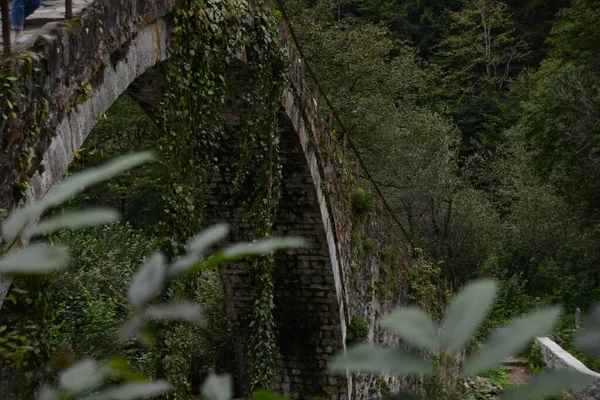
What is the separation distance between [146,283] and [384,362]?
312 mm

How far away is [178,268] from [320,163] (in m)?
7.54

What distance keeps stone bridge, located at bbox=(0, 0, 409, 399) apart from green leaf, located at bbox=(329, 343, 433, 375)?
2651 millimetres

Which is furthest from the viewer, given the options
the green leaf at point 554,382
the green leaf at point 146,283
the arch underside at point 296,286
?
the arch underside at point 296,286

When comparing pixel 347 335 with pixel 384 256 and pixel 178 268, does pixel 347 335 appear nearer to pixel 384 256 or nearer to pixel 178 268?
pixel 384 256

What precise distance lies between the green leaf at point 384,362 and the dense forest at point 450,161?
14.3 ft

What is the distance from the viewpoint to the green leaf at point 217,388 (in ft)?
2.30

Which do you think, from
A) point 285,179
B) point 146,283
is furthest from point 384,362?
point 285,179

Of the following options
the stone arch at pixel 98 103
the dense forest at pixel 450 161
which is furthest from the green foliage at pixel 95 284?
the stone arch at pixel 98 103

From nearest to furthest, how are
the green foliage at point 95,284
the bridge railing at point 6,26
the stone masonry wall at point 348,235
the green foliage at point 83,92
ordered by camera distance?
the bridge railing at point 6,26 < the green foliage at point 83,92 < the stone masonry wall at point 348,235 < the green foliage at point 95,284

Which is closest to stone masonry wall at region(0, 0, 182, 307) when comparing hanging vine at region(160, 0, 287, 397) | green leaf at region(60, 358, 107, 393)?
hanging vine at region(160, 0, 287, 397)

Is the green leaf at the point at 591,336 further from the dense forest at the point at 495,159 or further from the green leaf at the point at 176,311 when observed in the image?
the dense forest at the point at 495,159

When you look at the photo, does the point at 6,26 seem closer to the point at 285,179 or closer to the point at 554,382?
the point at 554,382

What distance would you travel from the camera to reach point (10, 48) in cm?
298

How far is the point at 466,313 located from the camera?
0.58 m
